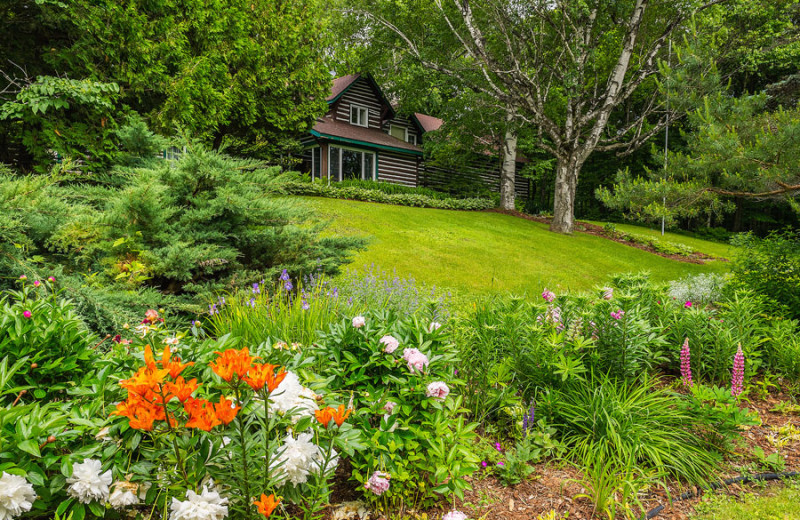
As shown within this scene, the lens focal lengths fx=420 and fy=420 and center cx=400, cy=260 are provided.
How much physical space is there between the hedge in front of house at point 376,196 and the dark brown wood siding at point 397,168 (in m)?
3.86

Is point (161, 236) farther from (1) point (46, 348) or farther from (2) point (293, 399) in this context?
(2) point (293, 399)

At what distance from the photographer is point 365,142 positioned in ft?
62.7

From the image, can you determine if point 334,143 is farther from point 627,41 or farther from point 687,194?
point 687,194

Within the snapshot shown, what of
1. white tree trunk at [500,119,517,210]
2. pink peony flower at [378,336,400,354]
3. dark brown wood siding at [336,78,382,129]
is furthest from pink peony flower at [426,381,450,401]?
dark brown wood siding at [336,78,382,129]

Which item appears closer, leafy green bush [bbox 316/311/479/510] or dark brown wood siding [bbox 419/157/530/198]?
leafy green bush [bbox 316/311/479/510]

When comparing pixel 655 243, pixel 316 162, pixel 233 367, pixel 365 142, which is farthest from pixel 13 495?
pixel 316 162

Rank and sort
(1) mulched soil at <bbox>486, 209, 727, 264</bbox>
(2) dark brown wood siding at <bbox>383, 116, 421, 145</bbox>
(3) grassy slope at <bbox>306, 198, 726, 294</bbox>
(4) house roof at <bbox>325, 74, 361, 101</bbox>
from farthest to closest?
1. (2) dark brown wood siding at <bbox>383, 116, 421, 145</bbox>
2. (4) house roof at <bbox>325, 74, 361, 101</bbox>
3. (1) mulched soil at <bbox>486, 209, 727, 264</bbox>
4. (3) grassy slope at <bbox>306, 198, 726, 294</bbox>

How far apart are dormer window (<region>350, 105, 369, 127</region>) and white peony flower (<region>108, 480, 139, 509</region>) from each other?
21.3 meters

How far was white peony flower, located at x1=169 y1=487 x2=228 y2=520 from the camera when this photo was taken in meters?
1.22

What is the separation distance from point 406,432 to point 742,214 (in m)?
29.4

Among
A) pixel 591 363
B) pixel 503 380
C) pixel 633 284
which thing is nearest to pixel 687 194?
pixel 633 284

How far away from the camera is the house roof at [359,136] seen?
59.5 ft

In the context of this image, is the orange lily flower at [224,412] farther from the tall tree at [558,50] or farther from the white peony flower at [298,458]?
the tall tree at [558,50]

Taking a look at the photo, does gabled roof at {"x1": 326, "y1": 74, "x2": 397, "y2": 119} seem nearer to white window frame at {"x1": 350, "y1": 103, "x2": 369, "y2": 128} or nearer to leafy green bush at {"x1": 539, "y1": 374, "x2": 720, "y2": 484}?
white window frame at {"x1": 350, "y1": 103, "x2": 369, "y2": 128}
